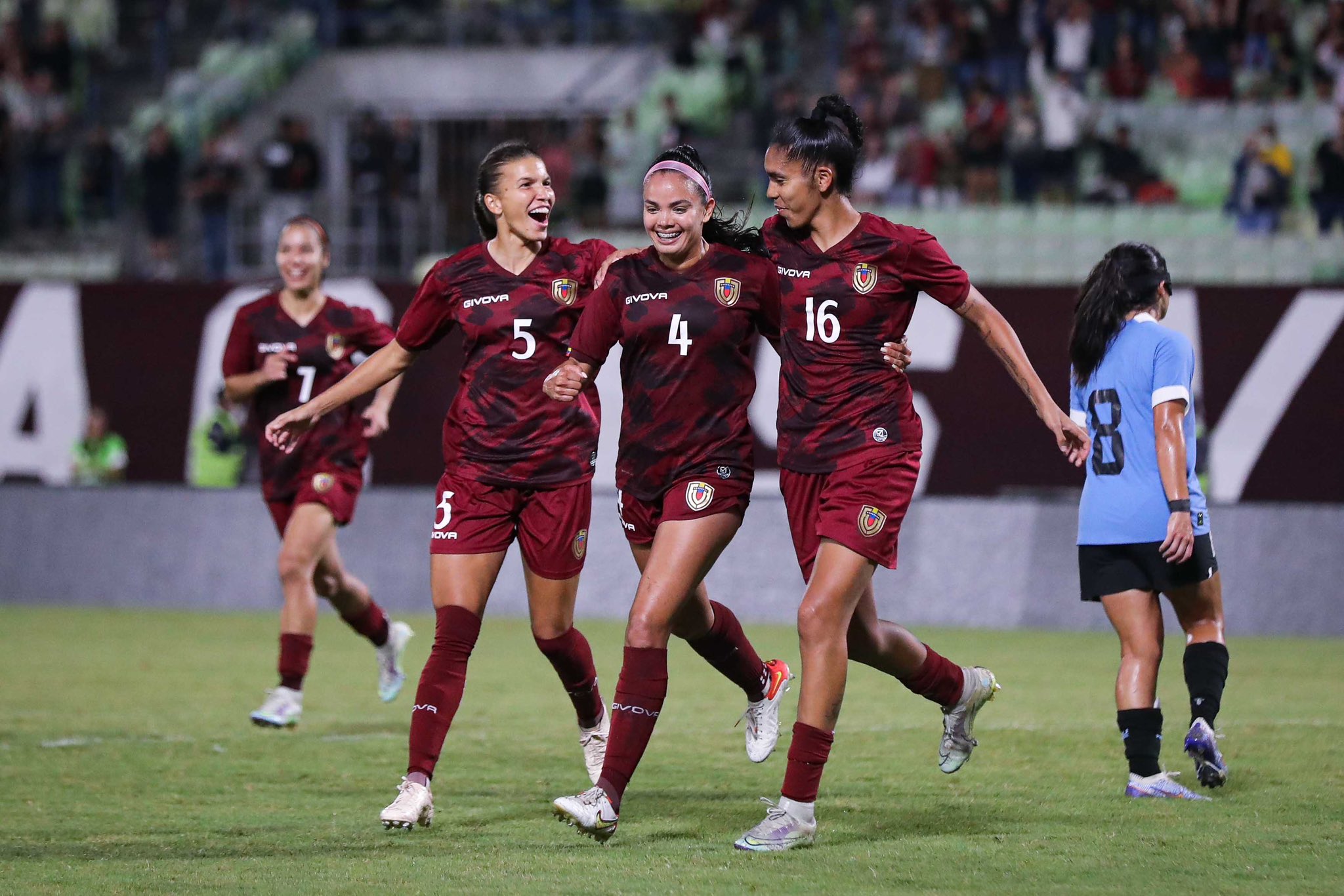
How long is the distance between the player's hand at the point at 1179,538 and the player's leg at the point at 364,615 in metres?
4.41

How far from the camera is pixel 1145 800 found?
261 inches

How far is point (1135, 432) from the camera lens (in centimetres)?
680

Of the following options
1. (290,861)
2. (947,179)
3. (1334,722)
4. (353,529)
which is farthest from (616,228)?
(290,861)

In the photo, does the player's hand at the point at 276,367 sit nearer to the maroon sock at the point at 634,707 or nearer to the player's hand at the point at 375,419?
the player's hand at the point at 375,419

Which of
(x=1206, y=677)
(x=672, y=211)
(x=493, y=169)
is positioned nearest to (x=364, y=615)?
(x=493, y=169)

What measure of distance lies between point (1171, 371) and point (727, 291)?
173cm

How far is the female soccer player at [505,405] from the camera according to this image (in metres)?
6.61

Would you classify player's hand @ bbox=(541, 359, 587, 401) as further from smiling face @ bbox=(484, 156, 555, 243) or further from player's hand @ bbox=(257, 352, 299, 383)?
player's hand @ bbox=(257, 352, 299, 383)

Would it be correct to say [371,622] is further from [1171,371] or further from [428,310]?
[1171,371]

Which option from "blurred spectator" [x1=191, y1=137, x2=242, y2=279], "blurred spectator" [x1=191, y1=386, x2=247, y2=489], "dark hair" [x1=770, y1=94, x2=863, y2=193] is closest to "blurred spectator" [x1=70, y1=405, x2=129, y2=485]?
"blurred spectator" [x1=191, y1=386, x2=247, y2=489]

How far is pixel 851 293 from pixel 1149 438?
4.83 ft

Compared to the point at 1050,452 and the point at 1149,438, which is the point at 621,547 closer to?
the point at 1050,452

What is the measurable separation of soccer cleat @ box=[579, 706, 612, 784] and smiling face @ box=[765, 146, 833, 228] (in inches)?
84.0

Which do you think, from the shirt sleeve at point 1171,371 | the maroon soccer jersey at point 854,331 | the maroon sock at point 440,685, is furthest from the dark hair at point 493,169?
the shirt sleeve at point 1171,371
